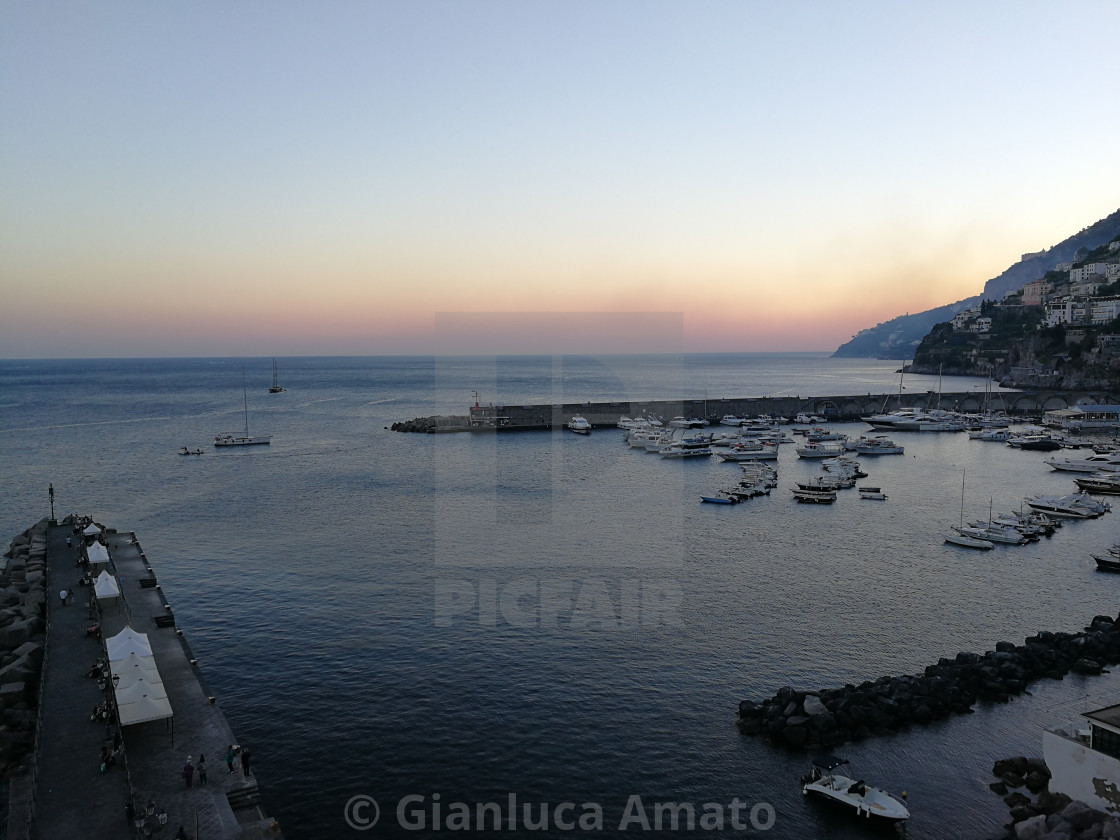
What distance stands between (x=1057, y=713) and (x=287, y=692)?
2337 cm

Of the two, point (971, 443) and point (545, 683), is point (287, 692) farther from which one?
point (971, 443)

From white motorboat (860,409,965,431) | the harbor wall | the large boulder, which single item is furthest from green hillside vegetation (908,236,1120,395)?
the large boulder

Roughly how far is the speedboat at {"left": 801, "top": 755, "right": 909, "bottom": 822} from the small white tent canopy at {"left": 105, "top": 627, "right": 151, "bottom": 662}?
17.9 meters

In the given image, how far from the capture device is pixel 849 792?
17.3 m

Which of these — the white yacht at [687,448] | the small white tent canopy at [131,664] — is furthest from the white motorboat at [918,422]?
the small white tent canopy at [131,664]

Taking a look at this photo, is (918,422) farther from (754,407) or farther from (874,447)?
(874,447)

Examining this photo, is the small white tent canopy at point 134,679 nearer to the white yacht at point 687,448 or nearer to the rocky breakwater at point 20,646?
the rocky breakwater at point 20,646

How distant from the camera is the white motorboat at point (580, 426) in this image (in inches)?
3499

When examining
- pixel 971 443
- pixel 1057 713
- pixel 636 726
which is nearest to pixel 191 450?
pixel 636 726

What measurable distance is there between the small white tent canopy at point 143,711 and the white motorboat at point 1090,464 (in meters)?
70.7

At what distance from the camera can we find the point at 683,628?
27.7 m

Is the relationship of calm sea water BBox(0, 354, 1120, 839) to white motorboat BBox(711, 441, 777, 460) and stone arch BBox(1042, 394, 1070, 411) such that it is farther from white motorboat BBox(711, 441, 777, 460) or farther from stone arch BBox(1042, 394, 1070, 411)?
stone arch BBox(1042, 394, 1070, 411)

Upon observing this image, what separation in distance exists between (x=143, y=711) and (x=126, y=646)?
9.24ft

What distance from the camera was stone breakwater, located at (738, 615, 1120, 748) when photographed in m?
20.4
